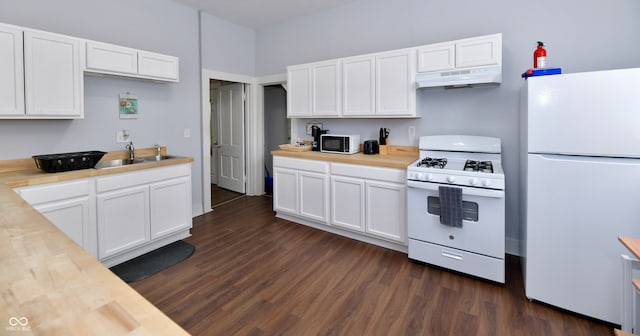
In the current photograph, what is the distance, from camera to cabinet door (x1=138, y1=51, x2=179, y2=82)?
3.16 metres

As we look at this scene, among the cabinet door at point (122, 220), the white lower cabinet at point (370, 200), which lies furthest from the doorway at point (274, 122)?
the cabinet door at point (122, 220)

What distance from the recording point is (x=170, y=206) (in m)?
3.16

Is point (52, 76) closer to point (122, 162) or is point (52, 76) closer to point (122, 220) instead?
point (122, 162)

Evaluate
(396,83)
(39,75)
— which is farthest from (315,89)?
(39,75)

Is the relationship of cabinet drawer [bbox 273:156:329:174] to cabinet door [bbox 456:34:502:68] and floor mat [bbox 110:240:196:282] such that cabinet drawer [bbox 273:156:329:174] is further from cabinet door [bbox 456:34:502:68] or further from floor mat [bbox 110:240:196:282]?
cabinet door [bbox 456:34:502:68]

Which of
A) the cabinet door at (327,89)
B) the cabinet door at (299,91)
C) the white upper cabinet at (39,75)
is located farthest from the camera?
the cabinet door at (299,91)

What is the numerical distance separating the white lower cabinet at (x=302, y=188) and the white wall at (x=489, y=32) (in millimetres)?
799

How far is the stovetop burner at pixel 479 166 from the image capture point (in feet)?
8.33

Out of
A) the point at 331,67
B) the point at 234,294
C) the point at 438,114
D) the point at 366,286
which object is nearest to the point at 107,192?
the point at 234,294

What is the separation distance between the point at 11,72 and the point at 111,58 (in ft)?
2.47

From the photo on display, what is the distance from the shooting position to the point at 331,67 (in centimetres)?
371

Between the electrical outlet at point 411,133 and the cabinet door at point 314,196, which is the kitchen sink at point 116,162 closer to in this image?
the cabinet door at point 314,196

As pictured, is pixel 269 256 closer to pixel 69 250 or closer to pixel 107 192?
pixel 107 192

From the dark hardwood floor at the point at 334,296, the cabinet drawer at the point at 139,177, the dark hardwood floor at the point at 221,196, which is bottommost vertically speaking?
the dark hardwood floor at the point at 334,296
